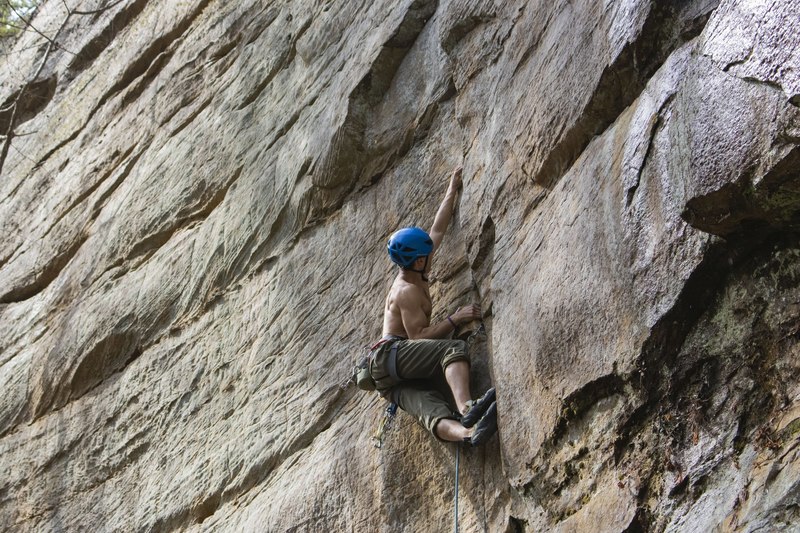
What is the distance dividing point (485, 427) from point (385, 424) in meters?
1.17

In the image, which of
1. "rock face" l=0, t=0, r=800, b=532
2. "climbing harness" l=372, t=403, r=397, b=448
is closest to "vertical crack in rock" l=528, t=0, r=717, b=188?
"rock face" l=0, t=0, r=800, b=532

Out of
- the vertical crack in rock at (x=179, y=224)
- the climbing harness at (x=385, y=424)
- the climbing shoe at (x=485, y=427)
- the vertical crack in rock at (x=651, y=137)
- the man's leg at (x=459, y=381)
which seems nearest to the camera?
the vertical crack in rock at (x=651, y=137)

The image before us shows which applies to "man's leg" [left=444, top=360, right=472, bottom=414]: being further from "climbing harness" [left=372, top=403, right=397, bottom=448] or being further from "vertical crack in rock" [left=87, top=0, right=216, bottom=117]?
"vertical crack in rock" [left=87, top=0, right=216, bottom=117]

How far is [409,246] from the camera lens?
7621 millimetres

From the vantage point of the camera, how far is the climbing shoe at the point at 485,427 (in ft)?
21.9

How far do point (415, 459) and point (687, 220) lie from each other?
10.3ft

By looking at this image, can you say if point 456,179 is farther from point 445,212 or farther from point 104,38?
point 104,38

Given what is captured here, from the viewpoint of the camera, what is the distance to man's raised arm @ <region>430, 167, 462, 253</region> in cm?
800

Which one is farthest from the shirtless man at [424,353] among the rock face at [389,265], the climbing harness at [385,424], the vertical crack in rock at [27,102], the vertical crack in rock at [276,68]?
the vertical crack in rock at [27,102]

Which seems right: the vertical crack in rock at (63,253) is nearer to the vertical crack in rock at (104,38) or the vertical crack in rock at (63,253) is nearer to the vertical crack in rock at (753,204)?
the vertical crack in rock at (104,38)

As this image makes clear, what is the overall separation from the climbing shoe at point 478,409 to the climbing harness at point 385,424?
85cm

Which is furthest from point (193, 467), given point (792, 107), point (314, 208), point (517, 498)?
point (792, 107)

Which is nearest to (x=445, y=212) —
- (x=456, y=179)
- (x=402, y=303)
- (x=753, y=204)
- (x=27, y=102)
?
(x=456, y=179)

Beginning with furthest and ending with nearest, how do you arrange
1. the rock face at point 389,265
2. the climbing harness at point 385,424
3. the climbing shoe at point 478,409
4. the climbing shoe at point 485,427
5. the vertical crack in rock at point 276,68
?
the vertical crack in rock at point 276,68 < the climbing harness at point 385,424 < the climbing shoe at point 478,409 < the climbing shoe at point 485,427 < the rock face at point 389,265
